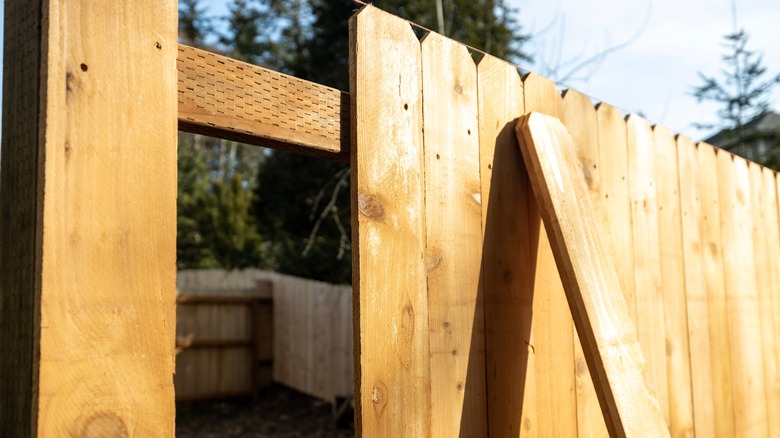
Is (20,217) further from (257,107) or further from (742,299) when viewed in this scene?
(742,299)

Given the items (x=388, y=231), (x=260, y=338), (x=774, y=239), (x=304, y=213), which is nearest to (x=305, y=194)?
(x=304, y=213)

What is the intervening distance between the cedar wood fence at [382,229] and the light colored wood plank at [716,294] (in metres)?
0.01

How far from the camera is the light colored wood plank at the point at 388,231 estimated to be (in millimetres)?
1448

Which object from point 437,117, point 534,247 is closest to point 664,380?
point 534,247

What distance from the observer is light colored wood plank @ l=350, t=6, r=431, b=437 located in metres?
1.45

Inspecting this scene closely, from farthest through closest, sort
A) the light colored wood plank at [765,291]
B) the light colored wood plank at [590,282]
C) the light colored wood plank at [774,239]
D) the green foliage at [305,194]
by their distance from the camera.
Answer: the green foliage at [305,194] → the light colored wood plank at [774,239] → the light colored wood plank at [765,291] → the light colored wood plank at [590,282]

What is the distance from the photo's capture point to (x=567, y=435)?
6.22 feet

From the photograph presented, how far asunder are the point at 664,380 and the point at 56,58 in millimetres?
2076

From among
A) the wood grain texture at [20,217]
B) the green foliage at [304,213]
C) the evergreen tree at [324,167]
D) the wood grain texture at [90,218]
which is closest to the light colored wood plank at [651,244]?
the wood grain texture at [90,218]

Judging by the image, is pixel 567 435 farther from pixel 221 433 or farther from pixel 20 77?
pixel 221 433

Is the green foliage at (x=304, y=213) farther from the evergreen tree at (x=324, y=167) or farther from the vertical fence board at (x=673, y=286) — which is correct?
the vertical fence board at (x=673, y=286)

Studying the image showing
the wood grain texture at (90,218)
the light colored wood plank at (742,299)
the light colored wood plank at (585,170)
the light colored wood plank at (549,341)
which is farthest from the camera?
the light colored wood plank at (742,299)

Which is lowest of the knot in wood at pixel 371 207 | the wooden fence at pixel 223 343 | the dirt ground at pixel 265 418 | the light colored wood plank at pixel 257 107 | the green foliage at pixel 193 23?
the dirt ground at pixel 265 418

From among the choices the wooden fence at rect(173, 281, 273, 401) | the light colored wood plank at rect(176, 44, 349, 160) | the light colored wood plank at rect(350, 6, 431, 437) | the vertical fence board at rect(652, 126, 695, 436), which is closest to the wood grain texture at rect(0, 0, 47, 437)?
the light colored wood plank at rect(176, 44, 349, 160)
